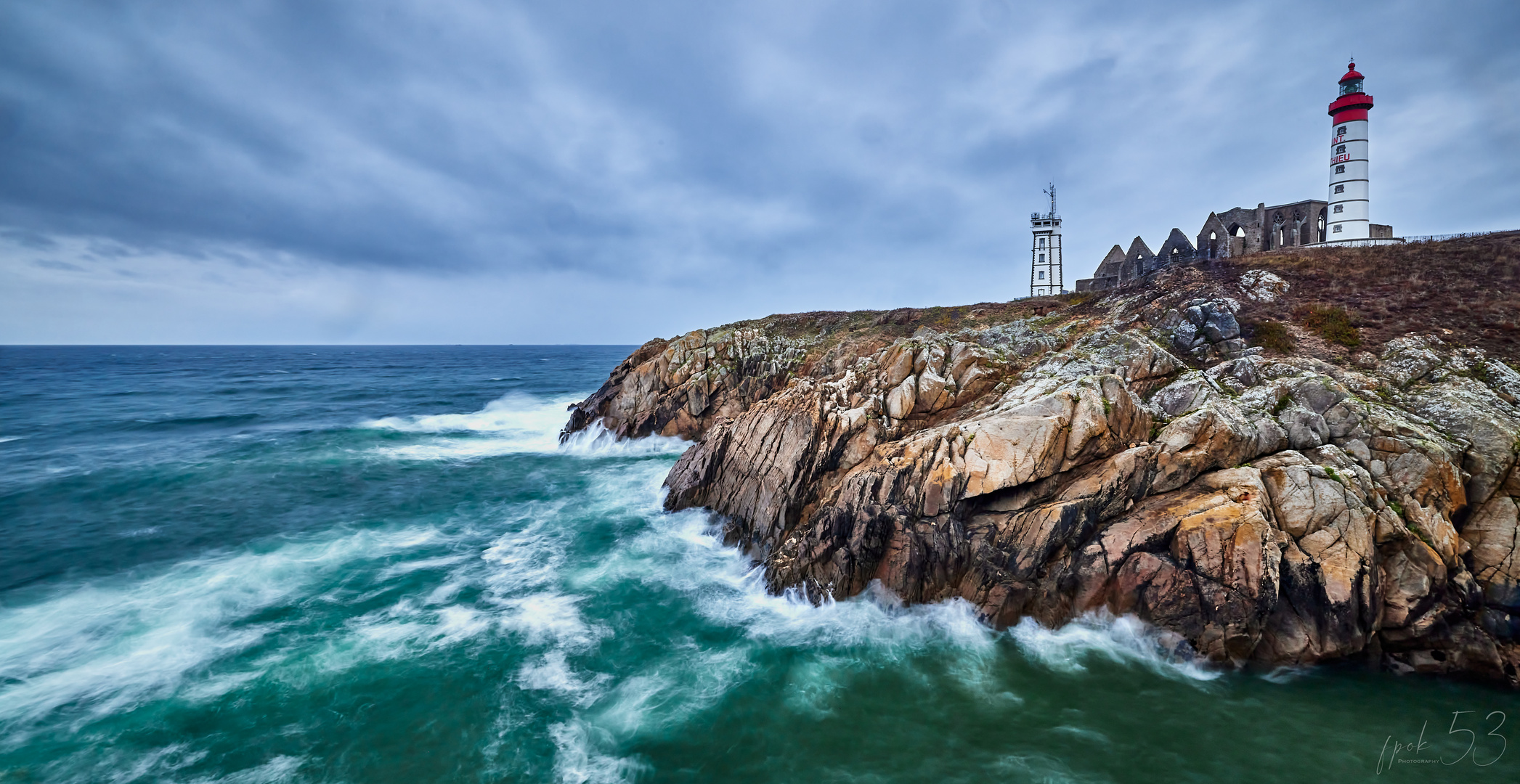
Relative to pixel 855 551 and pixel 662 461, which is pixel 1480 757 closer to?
pixel 855 551

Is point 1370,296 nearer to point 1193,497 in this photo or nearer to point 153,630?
point 1193,497

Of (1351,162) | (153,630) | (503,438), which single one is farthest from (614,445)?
(1351,162)

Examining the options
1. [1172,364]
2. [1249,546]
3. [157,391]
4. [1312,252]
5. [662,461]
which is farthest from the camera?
[157,391]

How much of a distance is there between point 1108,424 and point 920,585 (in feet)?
26.4

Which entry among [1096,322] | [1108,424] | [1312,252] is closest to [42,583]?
[1108,424]

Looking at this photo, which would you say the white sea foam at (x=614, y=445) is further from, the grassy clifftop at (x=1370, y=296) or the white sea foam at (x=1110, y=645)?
the white sea foam at (x=1110, y=645)

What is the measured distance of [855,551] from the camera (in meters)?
17.9

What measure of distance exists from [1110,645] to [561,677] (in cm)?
1485
